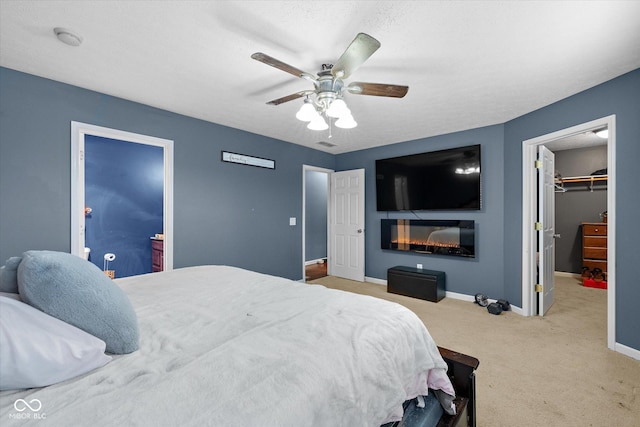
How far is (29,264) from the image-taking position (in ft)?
2.97

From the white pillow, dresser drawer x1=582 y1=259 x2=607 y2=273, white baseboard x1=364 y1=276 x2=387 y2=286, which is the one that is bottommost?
white baseboard x1=364 y1=276 x2=387 y2=286

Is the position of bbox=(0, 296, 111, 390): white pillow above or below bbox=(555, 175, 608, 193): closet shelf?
below

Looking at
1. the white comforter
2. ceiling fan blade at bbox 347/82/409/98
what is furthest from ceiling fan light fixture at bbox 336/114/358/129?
the white comforter

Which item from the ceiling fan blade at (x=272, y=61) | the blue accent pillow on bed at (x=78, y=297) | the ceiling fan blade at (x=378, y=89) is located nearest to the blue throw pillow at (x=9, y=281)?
the blue accent pillow on bed at (x=78, y=297)

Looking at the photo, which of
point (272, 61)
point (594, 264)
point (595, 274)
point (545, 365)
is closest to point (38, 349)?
point (272, 61)

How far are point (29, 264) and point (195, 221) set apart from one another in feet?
8.88

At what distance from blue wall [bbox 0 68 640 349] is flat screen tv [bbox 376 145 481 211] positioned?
15 centimetres

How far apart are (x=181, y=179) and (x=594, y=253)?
6679mm

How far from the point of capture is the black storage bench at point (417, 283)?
3.96m

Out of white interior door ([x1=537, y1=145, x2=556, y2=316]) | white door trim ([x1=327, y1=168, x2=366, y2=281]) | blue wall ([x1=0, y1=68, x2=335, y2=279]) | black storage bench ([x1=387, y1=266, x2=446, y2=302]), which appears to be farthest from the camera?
white door trim ([x1=327, y1=168, x2=366, y2=281])

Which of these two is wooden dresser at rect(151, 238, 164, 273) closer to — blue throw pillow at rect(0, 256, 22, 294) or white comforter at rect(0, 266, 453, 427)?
white comforter at rect(0, 266, 453, 427)

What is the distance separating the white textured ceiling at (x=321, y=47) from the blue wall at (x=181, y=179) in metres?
0.23

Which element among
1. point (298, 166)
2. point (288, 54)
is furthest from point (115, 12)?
point (298, 166)

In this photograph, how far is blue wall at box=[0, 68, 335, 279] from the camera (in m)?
2.38
